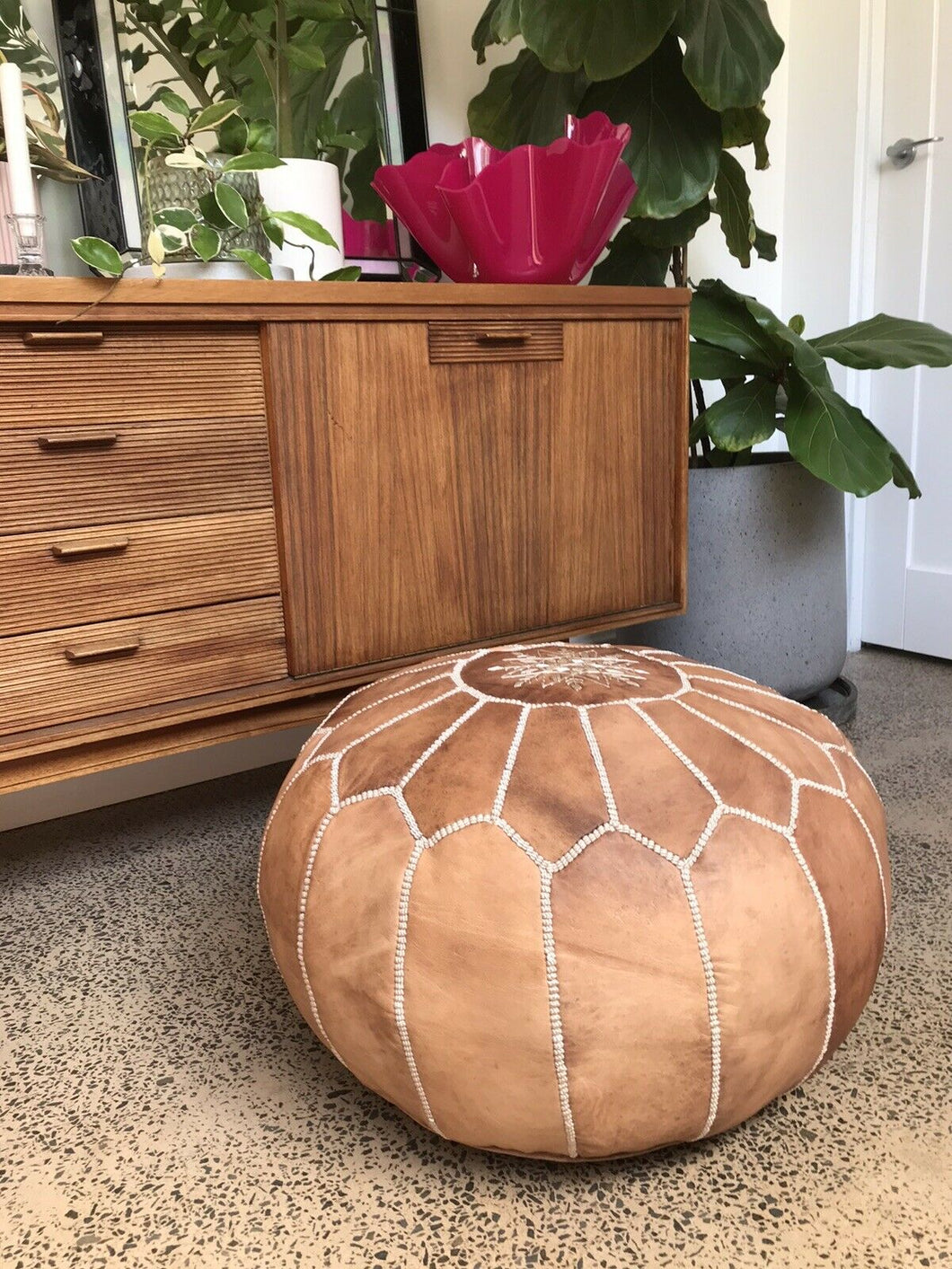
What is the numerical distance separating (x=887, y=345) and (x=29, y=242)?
4.28 ft

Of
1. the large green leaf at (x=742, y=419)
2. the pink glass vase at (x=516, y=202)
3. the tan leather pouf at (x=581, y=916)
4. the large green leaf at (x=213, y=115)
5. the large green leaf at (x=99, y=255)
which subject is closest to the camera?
the tan leather pouf at (x=581, y=916)

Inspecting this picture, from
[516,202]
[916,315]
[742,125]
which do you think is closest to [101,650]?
[516,202]

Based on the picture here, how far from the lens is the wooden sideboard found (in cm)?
106

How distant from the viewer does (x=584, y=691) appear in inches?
33.5

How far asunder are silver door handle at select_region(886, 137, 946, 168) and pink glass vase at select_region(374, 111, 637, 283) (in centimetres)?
97

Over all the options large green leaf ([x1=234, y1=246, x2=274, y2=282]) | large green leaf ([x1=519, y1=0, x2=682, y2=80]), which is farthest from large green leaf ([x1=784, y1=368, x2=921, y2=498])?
large green leaf ([x1=234, y1=246, x2=274, y2=282])

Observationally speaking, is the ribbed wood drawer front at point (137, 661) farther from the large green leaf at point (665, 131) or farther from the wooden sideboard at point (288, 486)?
the large green leaf at point (665, 131)

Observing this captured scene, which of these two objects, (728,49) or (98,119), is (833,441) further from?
(98,119)

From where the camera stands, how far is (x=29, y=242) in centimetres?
114

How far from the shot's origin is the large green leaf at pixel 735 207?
1756 mm

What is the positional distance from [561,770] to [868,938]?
29 cm

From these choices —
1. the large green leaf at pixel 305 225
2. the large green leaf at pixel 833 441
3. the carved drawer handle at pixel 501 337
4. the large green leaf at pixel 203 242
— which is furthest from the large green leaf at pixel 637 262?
the large green leaf at pixel 203 242

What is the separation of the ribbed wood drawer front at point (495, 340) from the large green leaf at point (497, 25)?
0.52m

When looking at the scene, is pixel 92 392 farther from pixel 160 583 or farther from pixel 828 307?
pixel 828 307
